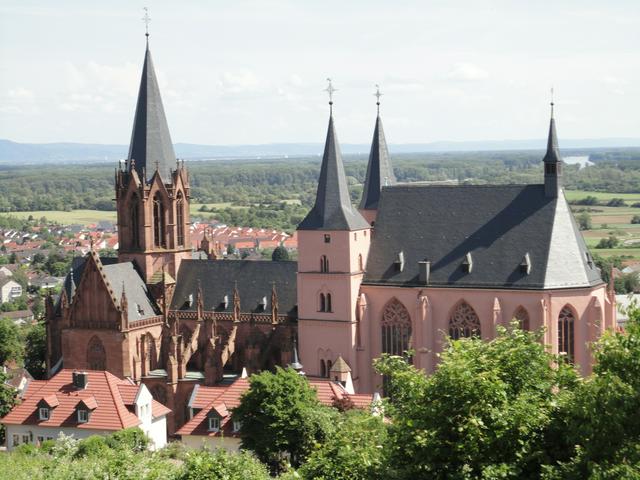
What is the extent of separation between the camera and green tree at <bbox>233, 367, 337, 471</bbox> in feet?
205

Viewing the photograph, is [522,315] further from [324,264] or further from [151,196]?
[151,196]

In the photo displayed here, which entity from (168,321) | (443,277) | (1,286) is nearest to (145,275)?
(168,321)

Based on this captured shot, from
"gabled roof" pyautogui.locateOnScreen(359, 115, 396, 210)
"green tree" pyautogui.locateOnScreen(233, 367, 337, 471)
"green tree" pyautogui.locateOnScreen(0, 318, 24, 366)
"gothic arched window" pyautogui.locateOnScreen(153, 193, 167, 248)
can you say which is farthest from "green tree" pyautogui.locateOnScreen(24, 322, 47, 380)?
"green tree" pyautogui.locateOnScreen(233, 367, 337, 471)

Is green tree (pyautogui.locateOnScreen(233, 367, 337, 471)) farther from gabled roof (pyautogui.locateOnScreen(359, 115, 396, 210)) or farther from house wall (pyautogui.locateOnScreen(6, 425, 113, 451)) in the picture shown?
gabled roof (pyautogui.locateOnScreen(359, 115, 396, 210))

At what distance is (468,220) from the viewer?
79.5 meters

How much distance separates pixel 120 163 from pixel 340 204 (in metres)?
18.2

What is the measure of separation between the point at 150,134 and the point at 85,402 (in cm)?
2466

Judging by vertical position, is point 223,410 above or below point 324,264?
below

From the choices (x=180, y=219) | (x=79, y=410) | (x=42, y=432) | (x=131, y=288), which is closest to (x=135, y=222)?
(x=180, y=219)

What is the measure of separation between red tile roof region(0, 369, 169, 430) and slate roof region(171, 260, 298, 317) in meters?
13.6

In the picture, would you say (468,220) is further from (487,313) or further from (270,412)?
(270,412)

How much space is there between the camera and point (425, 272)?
78.5 metres

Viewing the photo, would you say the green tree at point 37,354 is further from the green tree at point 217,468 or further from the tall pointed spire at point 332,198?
the green tree at point 217,468

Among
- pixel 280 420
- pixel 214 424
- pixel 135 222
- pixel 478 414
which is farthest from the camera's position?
pixel 135 222
